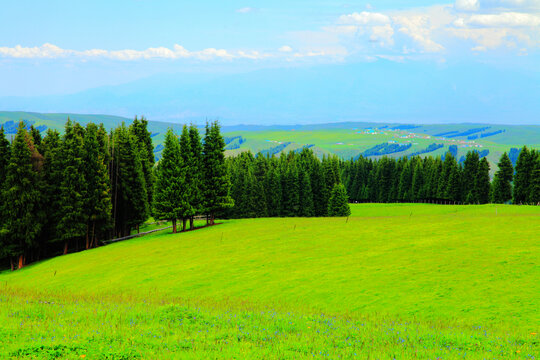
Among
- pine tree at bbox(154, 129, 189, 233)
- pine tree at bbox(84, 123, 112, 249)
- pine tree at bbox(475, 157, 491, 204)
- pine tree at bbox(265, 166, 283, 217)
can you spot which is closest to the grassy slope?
pine tree at bbox(84, 123, 112, 249)

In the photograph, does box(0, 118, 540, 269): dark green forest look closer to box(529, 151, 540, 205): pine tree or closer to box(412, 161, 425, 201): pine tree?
box(529, 151, 540, 205): pine tree

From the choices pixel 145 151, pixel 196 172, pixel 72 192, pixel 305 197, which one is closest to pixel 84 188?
pixel 72 192

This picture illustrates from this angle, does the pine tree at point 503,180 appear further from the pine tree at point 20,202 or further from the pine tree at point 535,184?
the pine tree at point 20,202

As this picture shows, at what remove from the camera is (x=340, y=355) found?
38.7ft

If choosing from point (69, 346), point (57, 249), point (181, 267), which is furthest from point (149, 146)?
point (69, 346)

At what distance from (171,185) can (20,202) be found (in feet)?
67.4

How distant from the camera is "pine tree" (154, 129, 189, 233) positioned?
6550 cm

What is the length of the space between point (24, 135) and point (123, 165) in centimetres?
1887

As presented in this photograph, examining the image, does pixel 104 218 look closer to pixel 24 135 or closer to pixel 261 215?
pixel 24 135

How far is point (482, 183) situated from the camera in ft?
426

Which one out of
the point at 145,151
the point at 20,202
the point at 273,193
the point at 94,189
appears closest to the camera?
the point at 20,202

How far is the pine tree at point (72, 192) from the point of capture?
58875 millimetres

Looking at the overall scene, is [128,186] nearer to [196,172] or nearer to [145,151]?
[196,172]

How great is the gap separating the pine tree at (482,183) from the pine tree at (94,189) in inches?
4373
